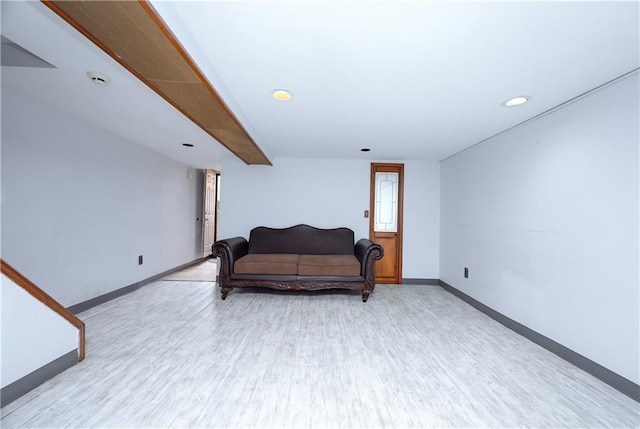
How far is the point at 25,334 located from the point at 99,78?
1746 mm

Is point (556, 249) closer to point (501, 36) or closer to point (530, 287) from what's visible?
point (530, 287)

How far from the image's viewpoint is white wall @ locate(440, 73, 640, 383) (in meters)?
1.63

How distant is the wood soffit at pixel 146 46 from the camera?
1012 millimetres

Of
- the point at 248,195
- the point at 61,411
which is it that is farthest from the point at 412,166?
the point at 61,411

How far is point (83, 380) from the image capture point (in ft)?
5.20

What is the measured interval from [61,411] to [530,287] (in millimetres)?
3535

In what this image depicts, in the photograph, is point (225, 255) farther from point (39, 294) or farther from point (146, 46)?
point (146, 46)

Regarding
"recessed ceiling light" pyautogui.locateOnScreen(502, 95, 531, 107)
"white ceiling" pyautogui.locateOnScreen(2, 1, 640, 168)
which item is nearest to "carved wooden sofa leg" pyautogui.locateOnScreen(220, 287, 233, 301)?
"white ceiling" pyautogui.locateOnScreen(2, 1, 640, 168)

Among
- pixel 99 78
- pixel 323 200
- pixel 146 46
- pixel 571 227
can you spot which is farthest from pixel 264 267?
pixel 571 227

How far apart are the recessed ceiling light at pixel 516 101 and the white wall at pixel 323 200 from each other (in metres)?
2.11

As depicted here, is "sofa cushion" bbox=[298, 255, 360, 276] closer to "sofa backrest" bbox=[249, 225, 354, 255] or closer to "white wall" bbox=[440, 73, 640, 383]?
"sofa backrest" bbox=[249, 225, 354, 255]

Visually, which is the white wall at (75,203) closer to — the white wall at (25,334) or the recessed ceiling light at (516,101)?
the white wall at (25,334)

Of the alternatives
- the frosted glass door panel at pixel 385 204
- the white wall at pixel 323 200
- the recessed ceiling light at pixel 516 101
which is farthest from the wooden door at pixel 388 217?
the recessed ceiling light at pixel 516 101

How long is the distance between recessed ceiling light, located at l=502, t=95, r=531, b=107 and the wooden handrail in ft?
11.5
